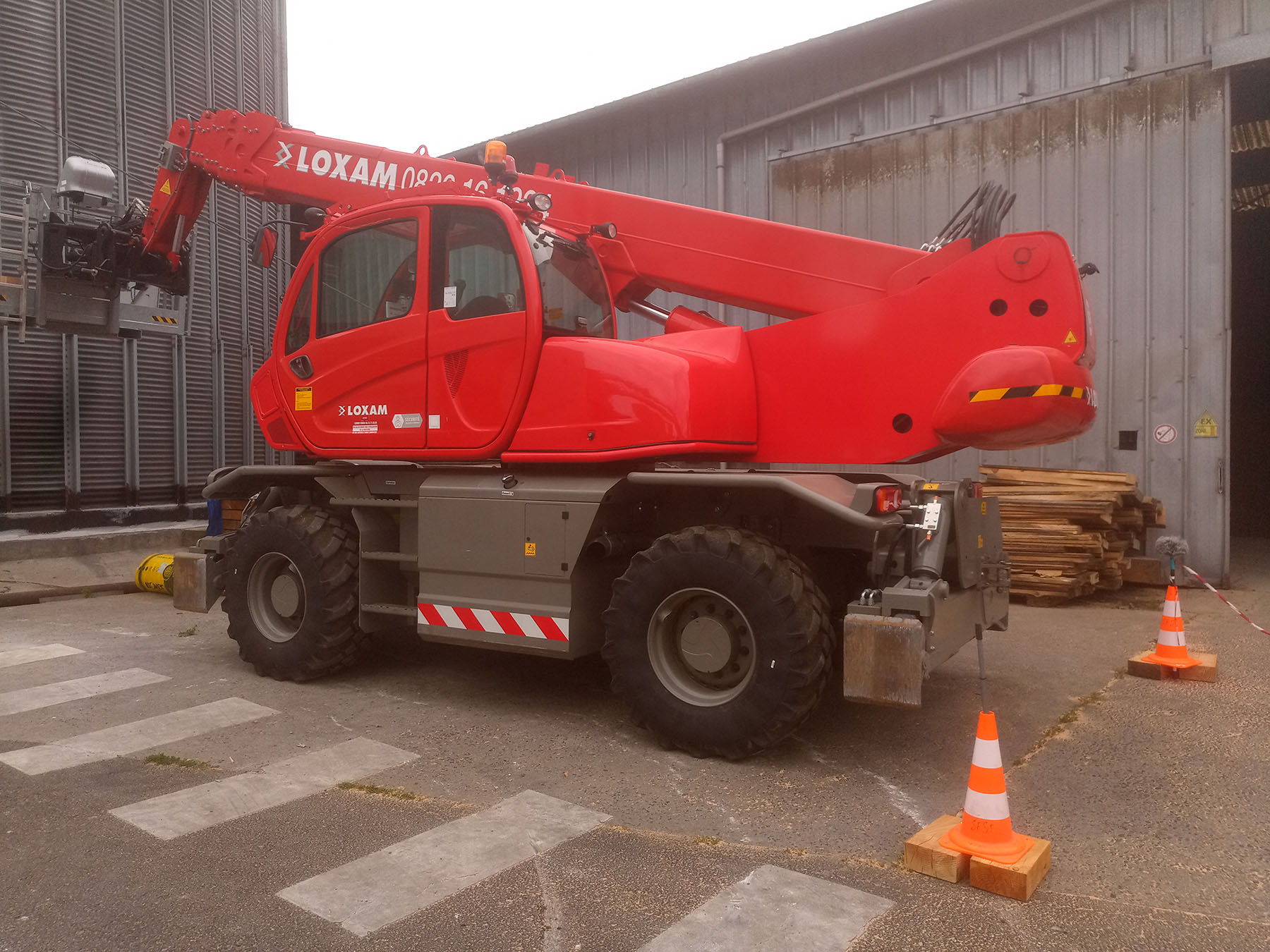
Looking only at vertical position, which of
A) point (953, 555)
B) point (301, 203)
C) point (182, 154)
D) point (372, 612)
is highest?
point (182, 154)

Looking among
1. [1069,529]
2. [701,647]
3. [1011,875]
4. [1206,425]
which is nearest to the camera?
[1011,875]

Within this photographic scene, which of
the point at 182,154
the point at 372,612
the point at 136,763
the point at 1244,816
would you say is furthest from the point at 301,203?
the point at 1244,816

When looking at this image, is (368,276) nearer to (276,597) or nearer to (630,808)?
(276,597)

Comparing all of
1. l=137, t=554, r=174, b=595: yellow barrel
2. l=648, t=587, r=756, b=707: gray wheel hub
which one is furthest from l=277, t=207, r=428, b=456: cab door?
l=137, t=554, r=174, b=595: yellow barrel

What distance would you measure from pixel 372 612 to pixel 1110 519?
665 cm

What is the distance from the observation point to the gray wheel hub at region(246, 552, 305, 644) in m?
5.96

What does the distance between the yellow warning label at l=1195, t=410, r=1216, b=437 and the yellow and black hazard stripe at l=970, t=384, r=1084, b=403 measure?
5.63 meters

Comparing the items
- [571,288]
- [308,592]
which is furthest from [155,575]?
[571,288]

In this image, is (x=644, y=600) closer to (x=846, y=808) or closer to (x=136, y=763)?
(x=846, y=808)

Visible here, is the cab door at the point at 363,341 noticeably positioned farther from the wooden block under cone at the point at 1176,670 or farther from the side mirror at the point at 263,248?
the wooden block under cone at the point at 1176,670

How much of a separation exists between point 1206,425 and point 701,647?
7092mm

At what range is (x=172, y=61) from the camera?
1198 cm

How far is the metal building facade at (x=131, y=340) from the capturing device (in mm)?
10352

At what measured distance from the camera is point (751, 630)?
4.27 m
